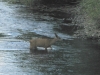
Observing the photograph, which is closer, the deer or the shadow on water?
the shadow on water

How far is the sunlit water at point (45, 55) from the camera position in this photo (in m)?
13.2

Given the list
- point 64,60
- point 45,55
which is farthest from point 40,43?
point 64,60

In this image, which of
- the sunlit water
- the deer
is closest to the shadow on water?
the sunlit water

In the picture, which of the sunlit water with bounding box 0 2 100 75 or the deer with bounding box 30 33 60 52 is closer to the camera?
the sunlit water with bounding box 0 2 100 75

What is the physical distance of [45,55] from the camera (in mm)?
15609

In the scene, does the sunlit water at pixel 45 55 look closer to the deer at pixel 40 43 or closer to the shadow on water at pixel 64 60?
the shadow on water at pixel 64 60

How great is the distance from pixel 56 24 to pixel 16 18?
465cm

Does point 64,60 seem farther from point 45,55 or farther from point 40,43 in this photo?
point 40,43

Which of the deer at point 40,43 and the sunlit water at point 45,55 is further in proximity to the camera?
the deer at point 40,43

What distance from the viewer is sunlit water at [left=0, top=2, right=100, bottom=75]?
13164mm

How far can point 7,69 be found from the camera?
13.1 meters

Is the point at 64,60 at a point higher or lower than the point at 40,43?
lower

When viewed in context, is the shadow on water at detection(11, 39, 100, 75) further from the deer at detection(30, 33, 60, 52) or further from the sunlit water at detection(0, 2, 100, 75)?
the deer at detection(30, 33, 60, 52)

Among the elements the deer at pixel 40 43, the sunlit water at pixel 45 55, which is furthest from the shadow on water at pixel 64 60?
the deer at pixel 40 43
